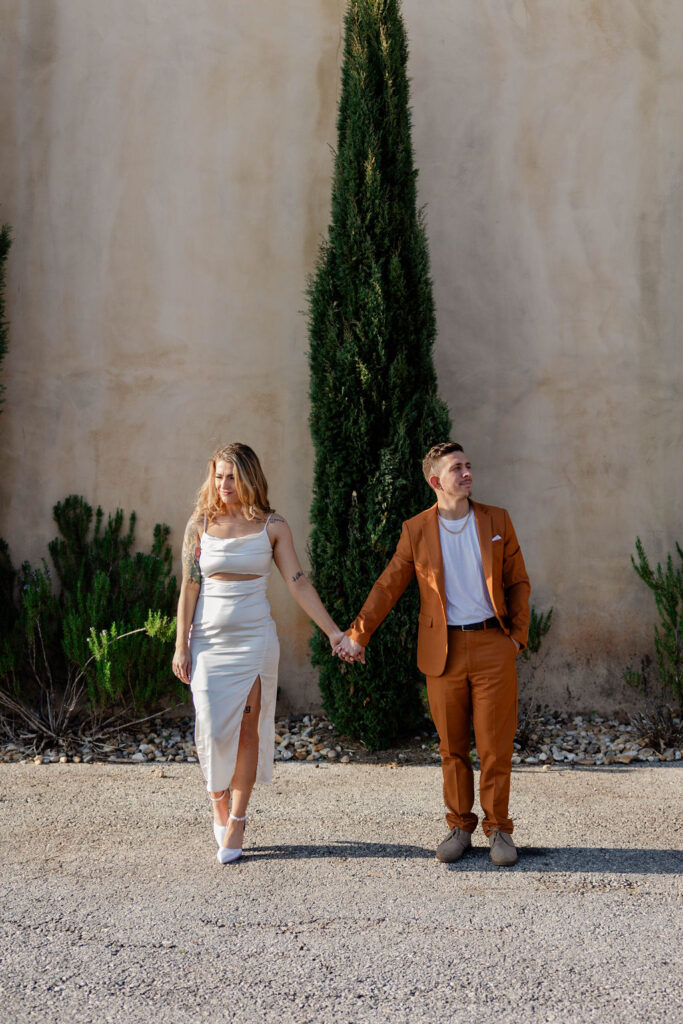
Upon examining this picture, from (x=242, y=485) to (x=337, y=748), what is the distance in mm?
2674

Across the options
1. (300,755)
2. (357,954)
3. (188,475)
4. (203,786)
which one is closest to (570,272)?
(188,475)

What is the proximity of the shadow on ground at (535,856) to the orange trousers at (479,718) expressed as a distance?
0.55 feet

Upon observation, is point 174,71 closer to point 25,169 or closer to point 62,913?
point 25,169

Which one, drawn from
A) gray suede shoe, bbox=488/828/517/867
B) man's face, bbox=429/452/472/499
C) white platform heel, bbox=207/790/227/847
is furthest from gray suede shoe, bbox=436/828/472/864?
man's face, bbox=429/452/472/499

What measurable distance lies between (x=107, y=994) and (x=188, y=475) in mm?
4529

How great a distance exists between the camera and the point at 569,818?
476 centimetres

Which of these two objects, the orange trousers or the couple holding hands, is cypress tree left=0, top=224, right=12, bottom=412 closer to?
the couple holding hands

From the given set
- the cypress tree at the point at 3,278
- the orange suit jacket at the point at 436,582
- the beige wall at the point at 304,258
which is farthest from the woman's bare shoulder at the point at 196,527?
the cypress tree at the point at 3,278

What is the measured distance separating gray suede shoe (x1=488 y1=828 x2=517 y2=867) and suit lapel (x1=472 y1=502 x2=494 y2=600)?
1.08 metres

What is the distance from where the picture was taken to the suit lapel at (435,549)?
4253 millimetres

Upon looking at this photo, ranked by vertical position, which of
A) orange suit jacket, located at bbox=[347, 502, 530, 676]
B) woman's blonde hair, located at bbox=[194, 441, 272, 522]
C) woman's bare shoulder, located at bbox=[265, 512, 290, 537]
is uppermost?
woman's blonde hair, located at bbox=[194, 441, 272, 522]

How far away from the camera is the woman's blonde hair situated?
14.1ft

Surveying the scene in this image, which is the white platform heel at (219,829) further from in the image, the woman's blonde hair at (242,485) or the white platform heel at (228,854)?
the woman's blonde hair at (242,485)

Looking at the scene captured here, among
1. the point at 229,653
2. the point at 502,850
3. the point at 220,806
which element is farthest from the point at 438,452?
the point at 220,806
